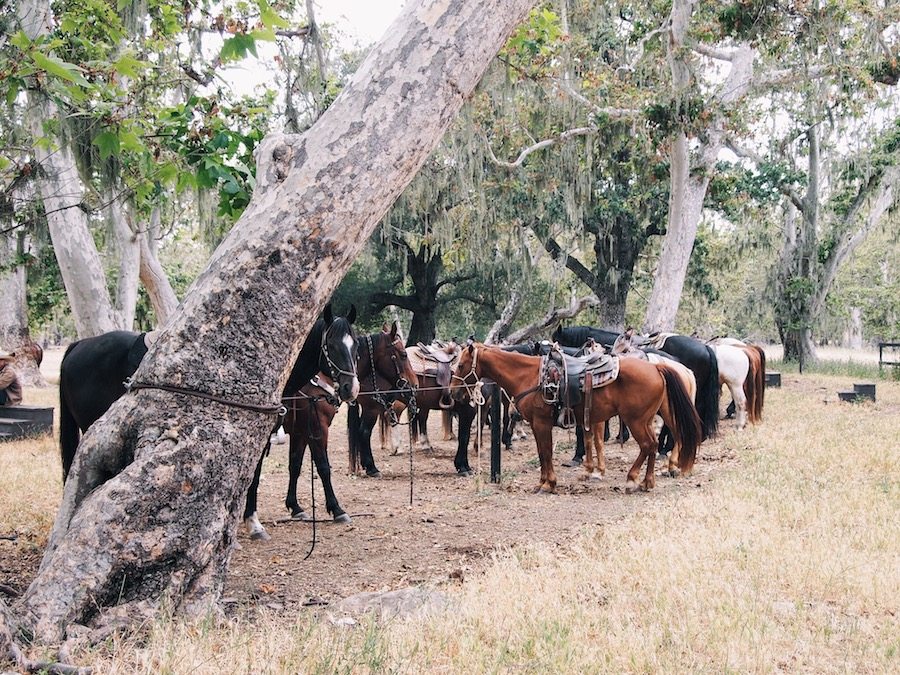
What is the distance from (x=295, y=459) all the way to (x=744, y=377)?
8.37 metres

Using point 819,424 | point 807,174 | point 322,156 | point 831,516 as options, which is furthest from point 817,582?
point 807,174

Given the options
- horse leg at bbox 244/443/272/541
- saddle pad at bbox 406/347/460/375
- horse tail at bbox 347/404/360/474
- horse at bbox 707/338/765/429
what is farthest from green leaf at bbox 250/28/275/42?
horse at bbox 707/338/765/429

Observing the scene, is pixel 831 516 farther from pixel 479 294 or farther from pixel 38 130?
pixel 479 294

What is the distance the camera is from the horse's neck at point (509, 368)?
8.94 m

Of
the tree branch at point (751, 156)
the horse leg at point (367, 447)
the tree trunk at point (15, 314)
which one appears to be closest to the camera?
the horse leg at point (367, 447)

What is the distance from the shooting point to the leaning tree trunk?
3.95 metres

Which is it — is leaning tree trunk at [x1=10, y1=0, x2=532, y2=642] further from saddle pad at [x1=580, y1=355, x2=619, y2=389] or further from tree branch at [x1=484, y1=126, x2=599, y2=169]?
→ tree branch at [x1=484, y1=126, x2=599, y2=169]

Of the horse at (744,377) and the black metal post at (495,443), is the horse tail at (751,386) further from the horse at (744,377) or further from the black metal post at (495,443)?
the black metal post at (495,443)

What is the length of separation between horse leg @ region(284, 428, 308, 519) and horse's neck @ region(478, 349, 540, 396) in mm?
2556

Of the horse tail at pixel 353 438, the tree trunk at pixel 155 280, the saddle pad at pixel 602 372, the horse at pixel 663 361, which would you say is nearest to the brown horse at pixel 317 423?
the horse tail at pixel 353 438

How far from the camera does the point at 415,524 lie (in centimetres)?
711

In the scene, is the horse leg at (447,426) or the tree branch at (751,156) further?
the tree branch at (751,156)

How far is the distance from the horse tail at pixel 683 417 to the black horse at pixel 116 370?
3765mm

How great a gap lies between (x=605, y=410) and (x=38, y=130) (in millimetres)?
7817
